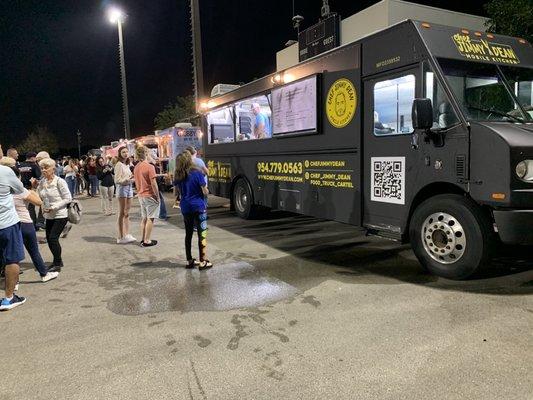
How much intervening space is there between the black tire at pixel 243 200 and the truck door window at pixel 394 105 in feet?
14.8

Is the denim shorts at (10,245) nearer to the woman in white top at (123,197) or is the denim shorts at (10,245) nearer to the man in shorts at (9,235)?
the man in shorts at (9,235)

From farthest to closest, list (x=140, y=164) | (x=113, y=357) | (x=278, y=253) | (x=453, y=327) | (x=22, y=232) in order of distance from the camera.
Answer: (x=140, y=164), (x=278, y=253), (x=22, y=232), (x=453, y=327), (x=113, y=357)

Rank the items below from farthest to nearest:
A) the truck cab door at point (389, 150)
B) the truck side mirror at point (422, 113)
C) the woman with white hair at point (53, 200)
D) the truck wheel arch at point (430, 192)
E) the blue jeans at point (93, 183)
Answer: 1. the blue jeans at point (93, 183)
2. the woman with white hair at point (53, 200)
3. the truck cab door at point (389, 150)
4. the truck wheel arch at point (430, 192)
5. the truck side mirror at point (422, 113)

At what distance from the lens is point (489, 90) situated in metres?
5.54

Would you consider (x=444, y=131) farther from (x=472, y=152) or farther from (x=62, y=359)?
(x=62, y=359)

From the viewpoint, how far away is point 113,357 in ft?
11.9

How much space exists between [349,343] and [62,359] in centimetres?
243

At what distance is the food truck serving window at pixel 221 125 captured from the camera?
10773mm

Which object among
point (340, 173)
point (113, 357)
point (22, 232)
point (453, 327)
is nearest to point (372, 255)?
point (340, 173)

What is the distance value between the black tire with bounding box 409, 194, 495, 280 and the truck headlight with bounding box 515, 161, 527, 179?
59cm

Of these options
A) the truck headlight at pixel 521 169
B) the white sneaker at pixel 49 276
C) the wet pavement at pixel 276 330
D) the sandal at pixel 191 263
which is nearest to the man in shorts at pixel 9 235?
the wet pavement at pixel 276 330

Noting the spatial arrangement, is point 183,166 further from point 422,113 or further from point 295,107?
point 422,113

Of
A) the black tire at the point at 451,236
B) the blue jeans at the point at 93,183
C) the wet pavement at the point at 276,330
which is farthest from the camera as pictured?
the blue jeans at the point at 93,183

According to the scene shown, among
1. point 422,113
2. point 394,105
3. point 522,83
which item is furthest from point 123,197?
point 522,83
